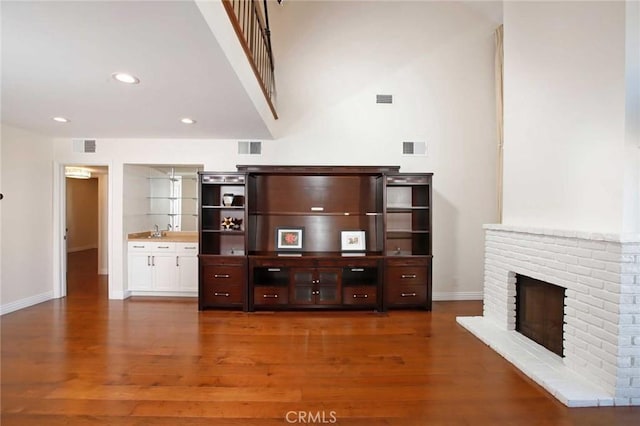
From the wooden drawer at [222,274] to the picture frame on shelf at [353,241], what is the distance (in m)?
1.52

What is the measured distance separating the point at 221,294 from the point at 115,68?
117 inches

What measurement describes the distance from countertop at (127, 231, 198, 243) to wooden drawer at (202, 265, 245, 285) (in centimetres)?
82

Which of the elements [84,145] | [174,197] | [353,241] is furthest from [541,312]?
[84,145]

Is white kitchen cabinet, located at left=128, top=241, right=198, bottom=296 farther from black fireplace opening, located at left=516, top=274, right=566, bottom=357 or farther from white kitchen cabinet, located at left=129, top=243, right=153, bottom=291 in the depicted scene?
black fireplace opening, located at left=516, top=274, right=566, bottom=357

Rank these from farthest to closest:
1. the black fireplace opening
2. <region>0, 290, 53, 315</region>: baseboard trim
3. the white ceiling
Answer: <region>0, 290, 53, 315</region>: baseboard trim < the black fireplace opening < the white ceiling

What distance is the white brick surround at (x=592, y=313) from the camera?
2279 millimetres

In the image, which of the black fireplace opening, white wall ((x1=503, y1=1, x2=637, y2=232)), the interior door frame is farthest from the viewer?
the interior door frame

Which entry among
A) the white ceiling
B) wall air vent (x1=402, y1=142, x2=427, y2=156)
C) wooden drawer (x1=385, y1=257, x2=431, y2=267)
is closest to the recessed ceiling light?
the white ceiling


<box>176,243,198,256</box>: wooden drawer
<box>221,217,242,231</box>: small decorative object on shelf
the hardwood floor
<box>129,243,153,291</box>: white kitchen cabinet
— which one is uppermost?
<box>221,217,242,231</box>: small decorative object on shelf

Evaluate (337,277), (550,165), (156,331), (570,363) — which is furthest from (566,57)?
(156,331)

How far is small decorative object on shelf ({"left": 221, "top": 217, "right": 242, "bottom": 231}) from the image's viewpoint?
15.8ft

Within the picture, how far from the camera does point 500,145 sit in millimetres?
4883

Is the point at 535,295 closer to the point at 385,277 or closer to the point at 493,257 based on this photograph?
the point at 493,257

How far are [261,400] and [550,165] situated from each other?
3.31 m
